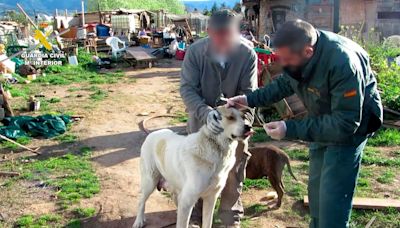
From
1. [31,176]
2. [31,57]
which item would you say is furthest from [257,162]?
[31,57]

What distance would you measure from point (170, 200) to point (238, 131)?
2.24m

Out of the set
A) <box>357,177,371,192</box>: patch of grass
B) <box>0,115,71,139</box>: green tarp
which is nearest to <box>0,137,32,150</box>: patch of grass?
<box>0,115,71,139</box>: green tarp

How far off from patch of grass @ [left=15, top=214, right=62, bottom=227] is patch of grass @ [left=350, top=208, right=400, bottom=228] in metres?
3.45

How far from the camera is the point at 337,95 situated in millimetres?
2553

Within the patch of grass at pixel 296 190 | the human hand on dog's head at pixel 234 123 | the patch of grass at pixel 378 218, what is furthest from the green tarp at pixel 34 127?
the patch of grass at pixel 378 218

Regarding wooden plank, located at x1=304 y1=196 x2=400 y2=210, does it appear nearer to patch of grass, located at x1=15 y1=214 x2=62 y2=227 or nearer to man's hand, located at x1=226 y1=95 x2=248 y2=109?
man's hand, located at x1=226 y1=95 x2=248 y2=109

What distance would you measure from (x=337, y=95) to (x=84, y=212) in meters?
3.54

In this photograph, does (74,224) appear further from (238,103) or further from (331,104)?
(331,104)

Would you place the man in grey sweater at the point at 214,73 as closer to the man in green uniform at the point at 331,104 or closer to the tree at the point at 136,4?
the man in green uniform at the point at 331,104

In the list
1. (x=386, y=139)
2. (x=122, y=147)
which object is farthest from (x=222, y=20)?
(x=386, y=139)

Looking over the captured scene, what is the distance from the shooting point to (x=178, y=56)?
70.8ft

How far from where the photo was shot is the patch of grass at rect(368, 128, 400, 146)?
7.30 m

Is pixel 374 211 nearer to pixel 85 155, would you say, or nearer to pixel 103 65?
pixel 85 155

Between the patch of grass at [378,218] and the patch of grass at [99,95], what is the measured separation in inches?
350
